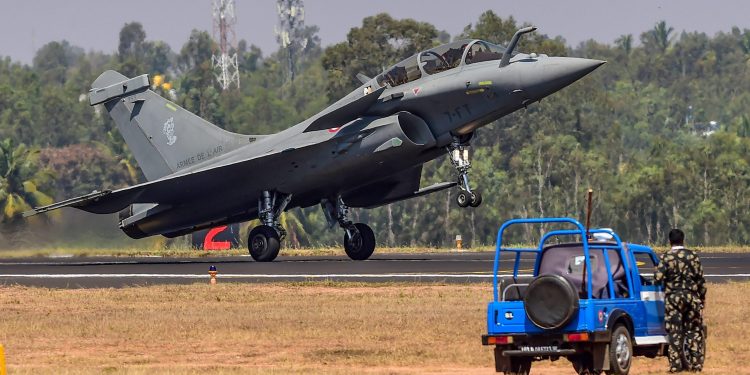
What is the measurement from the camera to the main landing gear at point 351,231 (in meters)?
34.2

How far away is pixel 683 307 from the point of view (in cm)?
1380

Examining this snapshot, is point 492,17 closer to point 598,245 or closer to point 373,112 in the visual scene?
point 373,112

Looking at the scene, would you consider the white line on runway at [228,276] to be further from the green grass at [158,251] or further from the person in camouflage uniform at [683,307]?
the person in camouflage uniform at [683,307]

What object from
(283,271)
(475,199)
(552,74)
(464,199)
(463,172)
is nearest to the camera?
(552,74)

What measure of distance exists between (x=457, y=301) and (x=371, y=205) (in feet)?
44.0

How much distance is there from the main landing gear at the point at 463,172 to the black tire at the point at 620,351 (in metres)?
16.0

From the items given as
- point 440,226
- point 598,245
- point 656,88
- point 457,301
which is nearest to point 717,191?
point 440,226

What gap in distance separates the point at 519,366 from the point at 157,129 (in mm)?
24599

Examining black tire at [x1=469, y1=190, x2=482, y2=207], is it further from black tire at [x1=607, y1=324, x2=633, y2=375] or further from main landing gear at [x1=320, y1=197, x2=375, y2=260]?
black tire at [x1=607, y1=324, x2=633, y2=375]

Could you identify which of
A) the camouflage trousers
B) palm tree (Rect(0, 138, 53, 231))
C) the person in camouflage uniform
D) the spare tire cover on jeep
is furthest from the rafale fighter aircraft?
palm tree (Rect(0, 138, 53, 231))

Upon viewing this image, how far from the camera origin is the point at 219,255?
43156mm

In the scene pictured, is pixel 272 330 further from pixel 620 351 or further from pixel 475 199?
pixel 475 199

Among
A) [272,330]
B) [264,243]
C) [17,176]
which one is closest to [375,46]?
[17,176]

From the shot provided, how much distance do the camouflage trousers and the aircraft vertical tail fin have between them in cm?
2236
